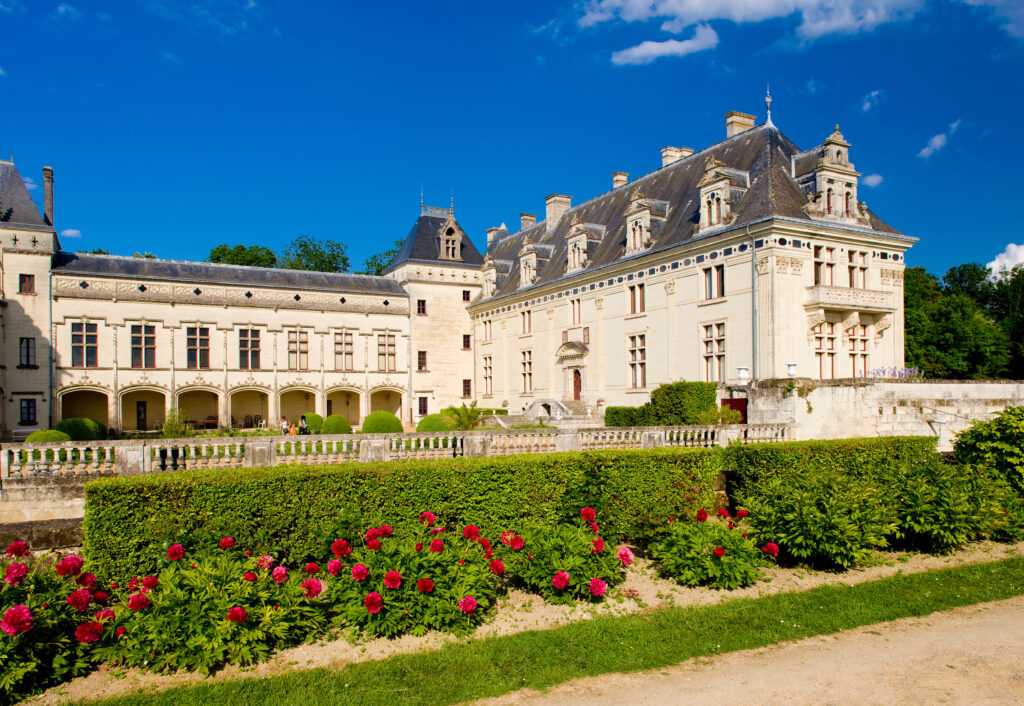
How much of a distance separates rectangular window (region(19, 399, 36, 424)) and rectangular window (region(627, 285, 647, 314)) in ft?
82.3

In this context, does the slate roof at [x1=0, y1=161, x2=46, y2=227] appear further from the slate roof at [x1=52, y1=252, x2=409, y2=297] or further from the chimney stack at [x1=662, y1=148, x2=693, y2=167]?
the chimney stack at [x1=662, y1=148, x2=693, y2=167]

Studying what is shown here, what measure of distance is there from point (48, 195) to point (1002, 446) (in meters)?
35.5

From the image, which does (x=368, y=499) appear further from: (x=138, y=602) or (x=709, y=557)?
(x=709, y=557)

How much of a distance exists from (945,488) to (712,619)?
539 cm

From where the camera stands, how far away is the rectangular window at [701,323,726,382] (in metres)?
24.1

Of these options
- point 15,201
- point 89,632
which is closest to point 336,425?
point 15,201

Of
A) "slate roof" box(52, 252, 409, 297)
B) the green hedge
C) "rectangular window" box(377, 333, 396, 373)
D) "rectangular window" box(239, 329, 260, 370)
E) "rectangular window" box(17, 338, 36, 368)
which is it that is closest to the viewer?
the green hedge

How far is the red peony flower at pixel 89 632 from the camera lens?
6.07m

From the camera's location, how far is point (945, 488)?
35.0 feet

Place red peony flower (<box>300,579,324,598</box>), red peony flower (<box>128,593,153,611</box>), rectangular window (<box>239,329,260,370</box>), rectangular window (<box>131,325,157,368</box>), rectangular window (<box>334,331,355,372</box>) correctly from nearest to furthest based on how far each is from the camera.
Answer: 1. red peony flower (<box>128,593,153,611</box>)
2. red peony flower (<box>300,579,324,598</box>)
3. rectangular window (<box>131,325,157,368</box>)
4. rectangular window (<box>239,329,260,370</box>)
5. rectangular window (<box>334,331,355,372</box>)

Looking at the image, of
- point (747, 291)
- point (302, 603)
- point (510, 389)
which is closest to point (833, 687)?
point (302, 603)

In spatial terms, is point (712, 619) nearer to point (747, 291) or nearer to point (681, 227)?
point (747, 291)

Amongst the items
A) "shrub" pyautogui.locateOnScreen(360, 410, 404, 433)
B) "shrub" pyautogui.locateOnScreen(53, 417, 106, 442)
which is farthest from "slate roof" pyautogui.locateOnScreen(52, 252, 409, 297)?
"shrub" pyautogui.locateOnScreen(360, 410, 404, 433)

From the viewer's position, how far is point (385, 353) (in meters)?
→ 37.8
